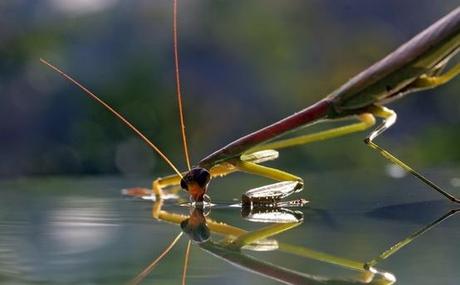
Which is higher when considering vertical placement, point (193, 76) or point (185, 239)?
point (193, 76)

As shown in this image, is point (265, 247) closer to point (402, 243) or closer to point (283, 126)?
point (402, 243)

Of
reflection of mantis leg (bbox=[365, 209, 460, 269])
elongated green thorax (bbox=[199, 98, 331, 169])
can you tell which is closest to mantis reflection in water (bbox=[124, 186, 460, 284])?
reflection of mantis leg (bbox=[365, 209, 460, 269])

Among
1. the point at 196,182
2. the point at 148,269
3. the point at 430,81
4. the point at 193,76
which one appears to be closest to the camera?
the point at 148,269

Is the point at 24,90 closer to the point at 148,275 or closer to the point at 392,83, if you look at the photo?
the point at 392,83

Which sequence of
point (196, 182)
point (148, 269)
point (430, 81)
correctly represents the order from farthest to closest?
point (196, 182) → point (430, 81) → point (148, 269)

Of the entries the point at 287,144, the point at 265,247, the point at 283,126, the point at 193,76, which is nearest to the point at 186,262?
the point at 265,247
